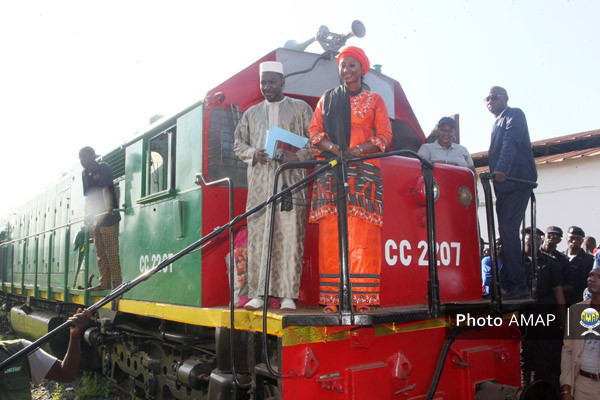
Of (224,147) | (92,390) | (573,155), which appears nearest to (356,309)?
(224,147)

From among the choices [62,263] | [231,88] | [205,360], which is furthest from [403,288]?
[62,263]

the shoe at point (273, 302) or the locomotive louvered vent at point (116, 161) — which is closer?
the shoe at point (273, 302)

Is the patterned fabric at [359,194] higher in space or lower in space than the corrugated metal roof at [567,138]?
lower

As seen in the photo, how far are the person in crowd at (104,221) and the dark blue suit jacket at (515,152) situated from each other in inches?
151

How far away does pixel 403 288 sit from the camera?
362 centimetres

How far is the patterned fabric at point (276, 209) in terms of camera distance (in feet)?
11.0

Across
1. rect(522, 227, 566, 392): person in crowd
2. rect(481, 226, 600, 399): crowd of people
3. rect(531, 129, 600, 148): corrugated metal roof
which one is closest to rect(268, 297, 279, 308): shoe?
rect(481, 226, 600, 399): crowd of people

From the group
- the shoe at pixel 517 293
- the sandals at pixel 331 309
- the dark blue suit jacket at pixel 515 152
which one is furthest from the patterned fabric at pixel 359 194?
the shoe at pixel 517 293

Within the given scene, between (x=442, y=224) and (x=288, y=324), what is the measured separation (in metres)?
1.69

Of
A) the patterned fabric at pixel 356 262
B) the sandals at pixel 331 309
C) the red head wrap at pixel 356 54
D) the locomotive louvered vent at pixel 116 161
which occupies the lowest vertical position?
the sandals at pixel 331 309

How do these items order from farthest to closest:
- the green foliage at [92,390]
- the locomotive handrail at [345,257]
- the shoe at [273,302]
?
the green foliage at [92,390] < the shoe at [273,302] < the locomotive handrail at [345,257]

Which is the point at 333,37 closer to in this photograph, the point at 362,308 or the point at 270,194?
the point at 270,194

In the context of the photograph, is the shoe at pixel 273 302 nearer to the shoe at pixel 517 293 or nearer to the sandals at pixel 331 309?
the sandals at pixel 331 309

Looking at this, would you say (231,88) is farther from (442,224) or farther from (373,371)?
(373,371)
